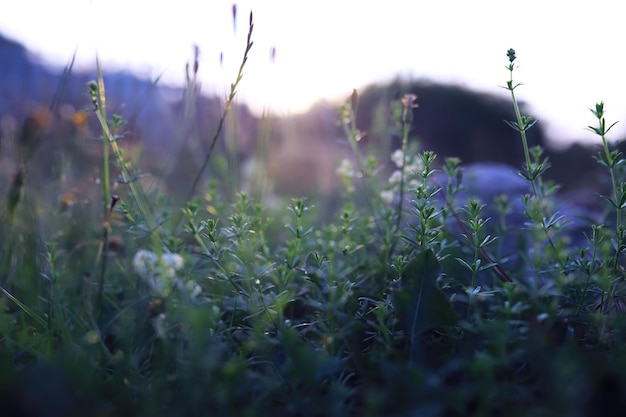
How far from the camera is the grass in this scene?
1047 mm

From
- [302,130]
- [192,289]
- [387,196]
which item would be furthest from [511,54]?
[302,130]

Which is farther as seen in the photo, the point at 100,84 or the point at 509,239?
the point at 509,239

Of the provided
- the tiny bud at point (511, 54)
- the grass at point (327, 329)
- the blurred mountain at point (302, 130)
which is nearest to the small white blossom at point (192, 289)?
the grass at point (327, 329)

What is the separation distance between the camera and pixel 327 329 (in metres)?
1.41

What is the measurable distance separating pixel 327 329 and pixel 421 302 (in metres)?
0.26

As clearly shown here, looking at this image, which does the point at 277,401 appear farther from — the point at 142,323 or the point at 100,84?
the point at 100,84

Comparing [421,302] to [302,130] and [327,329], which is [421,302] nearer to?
[327,329]

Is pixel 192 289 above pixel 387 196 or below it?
below

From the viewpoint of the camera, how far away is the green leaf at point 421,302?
4.60 feet

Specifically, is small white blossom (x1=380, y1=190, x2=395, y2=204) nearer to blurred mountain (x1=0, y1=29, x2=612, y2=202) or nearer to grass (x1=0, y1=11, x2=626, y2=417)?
grass (x1=0, y1=11, x2=626, y2=417)

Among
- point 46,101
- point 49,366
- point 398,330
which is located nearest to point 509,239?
point 398,330

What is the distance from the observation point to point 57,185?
288cm

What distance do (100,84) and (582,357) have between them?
1.56 m

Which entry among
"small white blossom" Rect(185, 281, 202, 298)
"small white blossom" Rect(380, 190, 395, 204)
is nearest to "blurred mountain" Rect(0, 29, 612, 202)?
"small white blossom" Rect(380, 190, 395, 204)
